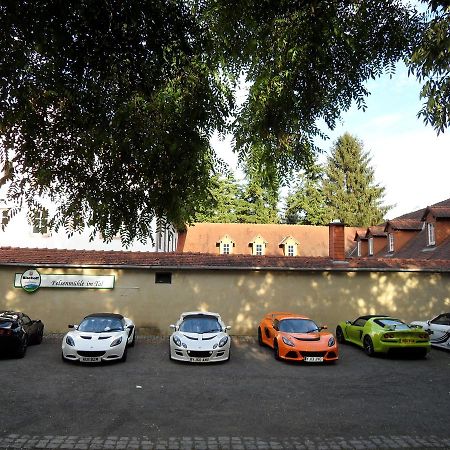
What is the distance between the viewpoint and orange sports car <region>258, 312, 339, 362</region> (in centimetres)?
1366

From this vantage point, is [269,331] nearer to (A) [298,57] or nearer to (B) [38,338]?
(B) [38,338]

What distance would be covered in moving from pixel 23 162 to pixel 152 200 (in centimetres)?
140

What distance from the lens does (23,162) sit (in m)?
4.54

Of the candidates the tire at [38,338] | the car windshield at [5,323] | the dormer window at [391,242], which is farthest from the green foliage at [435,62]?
the dormer window at [391,242]

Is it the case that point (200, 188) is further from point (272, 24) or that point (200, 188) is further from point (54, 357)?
point (54, 357)

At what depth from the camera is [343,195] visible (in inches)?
2239

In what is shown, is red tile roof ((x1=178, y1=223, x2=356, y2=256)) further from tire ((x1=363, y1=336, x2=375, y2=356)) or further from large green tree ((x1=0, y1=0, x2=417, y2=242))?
large green tree ((x1=0, y1=0, x2=417, y2=242))

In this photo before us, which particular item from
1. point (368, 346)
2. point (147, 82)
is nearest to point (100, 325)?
point (368, 346)

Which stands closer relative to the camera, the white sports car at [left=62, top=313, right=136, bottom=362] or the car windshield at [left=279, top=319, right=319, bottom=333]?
the white sports car at [left=62, top=313, right=136, bottom=362]

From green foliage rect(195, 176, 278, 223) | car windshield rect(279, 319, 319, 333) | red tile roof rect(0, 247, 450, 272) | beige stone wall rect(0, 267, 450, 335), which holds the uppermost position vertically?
green foliage rect(195, 176, 278, 223)

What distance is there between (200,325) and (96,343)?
140 inches

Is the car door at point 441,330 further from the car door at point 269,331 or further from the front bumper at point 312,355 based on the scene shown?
the car door at point 269,331

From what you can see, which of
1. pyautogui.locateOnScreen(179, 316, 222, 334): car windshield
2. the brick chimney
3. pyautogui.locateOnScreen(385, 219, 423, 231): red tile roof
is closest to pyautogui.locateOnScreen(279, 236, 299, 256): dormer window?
pyautogui.locateOnScreen(385, 219, 423, 231): red tile roof

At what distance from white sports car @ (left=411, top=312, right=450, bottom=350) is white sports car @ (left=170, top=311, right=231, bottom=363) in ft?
27.3
